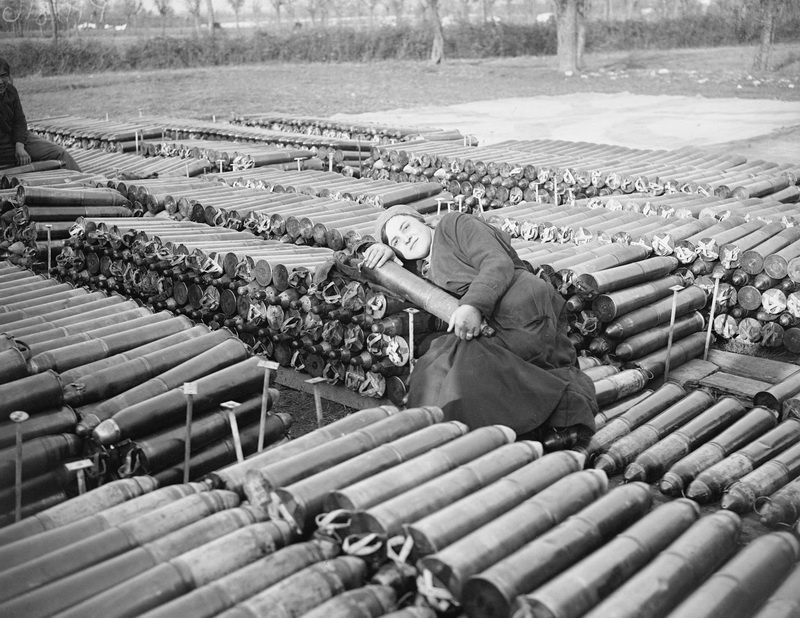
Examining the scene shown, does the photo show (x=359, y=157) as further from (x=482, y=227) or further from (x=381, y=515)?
(x=381, y=515)

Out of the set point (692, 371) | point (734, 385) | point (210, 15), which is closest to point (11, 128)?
point (692, 371)

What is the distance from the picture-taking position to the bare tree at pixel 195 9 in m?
50.5

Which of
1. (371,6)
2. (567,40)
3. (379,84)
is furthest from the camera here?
(371,6)

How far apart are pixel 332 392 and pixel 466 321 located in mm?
2704

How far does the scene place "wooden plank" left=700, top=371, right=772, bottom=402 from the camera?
795cm

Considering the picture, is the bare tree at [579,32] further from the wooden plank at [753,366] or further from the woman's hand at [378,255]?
the woman's hand at [378,255]

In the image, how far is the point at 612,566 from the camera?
3.63 meters

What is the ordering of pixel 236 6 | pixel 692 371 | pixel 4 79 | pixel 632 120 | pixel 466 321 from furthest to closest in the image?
pixel 236 6, pixel 632 120, pixel 4 79, pixel 692 371, pixel 466 321

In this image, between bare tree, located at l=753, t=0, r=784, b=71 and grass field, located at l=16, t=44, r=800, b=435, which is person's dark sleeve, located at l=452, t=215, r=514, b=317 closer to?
grass field, located at l=16, t=44, r=800, b=435

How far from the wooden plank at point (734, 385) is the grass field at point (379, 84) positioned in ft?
76.2

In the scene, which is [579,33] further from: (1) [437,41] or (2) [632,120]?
(2) [632,120]

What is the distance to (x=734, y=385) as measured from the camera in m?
8.12

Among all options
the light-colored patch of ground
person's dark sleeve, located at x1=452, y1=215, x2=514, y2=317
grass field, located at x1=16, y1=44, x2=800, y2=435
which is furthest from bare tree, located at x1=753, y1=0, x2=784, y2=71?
person's dark sleeve, located at x1=452, y1=215, x2=514, y2=317

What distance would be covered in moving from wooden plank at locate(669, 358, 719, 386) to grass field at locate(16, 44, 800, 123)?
2283 centimetres
